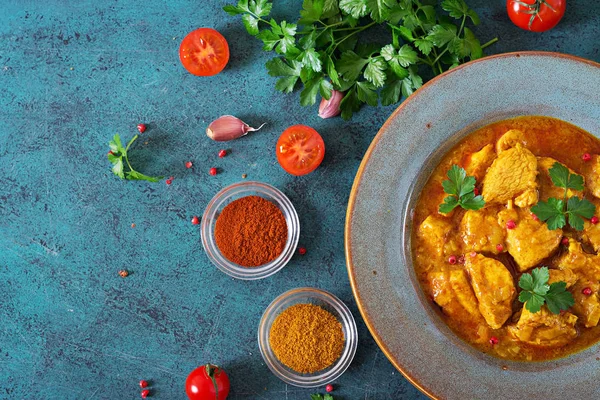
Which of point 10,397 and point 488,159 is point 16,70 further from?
point 488,159

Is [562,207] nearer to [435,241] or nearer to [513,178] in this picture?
[513,178]

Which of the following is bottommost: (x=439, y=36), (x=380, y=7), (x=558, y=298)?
(x=558, y=298)

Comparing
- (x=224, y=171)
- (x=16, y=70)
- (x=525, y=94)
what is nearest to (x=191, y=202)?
(x=224, y=171)

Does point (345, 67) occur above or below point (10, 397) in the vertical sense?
above

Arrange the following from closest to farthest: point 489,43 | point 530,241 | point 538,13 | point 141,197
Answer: point 530,241, point 538,13, point 489,43, point 141,197

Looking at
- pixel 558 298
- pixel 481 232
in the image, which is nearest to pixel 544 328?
pixel 558 298

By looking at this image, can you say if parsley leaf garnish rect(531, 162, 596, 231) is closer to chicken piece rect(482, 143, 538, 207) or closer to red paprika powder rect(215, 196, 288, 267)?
chicken piece rect(482, 143, 538, 207)
